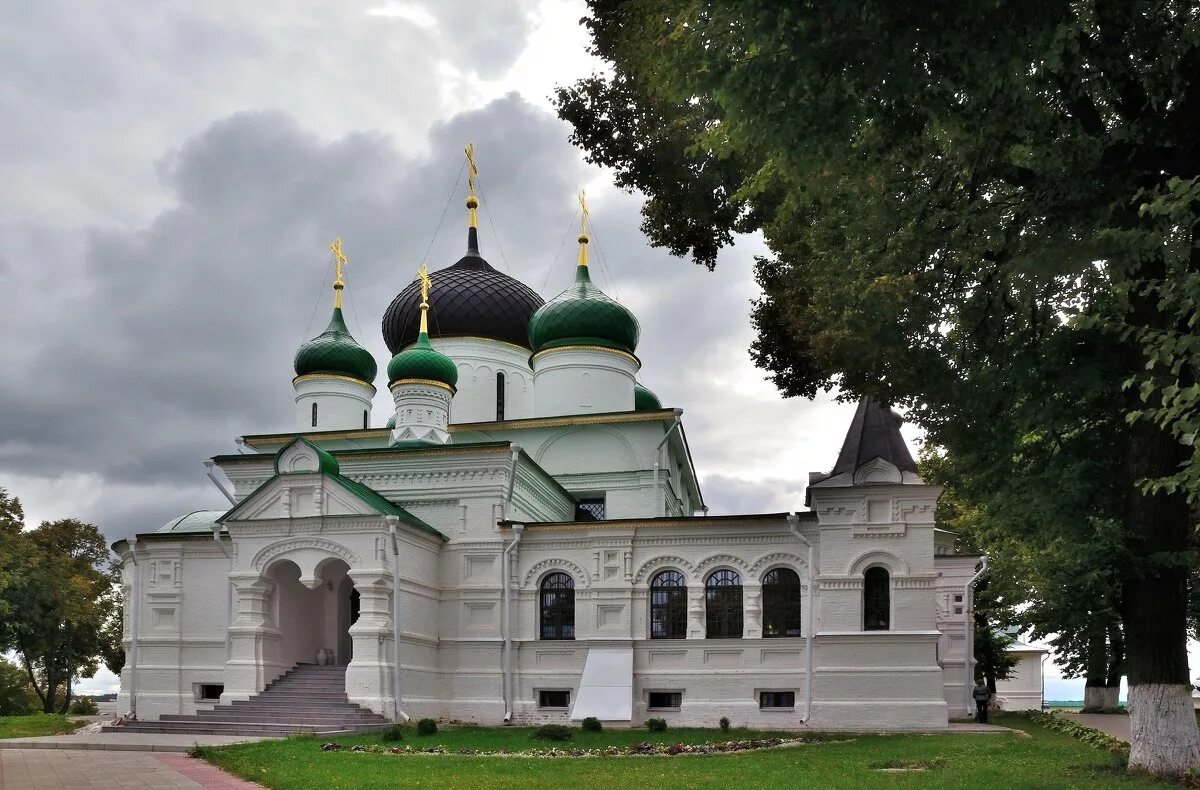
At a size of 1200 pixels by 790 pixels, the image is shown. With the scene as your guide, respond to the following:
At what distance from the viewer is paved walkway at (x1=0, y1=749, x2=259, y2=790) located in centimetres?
1158

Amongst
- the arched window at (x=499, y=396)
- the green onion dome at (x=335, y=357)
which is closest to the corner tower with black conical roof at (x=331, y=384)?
the green onion dome at (x=335, y=357)

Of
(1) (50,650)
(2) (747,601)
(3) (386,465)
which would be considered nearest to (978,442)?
(2) (747,601)

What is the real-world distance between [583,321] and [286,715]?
1203 centimetres

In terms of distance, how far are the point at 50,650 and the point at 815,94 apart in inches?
1371

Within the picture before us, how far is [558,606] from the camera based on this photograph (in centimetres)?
2186

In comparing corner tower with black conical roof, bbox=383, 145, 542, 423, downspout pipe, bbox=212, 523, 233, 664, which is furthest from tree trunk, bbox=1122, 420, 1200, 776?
corner tower with black conical roof, bbox=383, 145, 542, 423

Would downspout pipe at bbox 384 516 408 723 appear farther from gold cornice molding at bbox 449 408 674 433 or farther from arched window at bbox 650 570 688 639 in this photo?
gold cornice molding at bbox 449 408 674 433

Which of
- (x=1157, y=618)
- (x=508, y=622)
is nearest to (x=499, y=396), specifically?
(x=508, y=622)

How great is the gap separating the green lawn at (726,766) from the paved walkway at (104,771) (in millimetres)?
409

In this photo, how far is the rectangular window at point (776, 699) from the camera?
20188 millimetres

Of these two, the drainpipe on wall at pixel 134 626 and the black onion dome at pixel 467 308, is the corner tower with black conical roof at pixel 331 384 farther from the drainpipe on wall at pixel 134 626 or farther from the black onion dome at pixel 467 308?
the drainpipe on wall at pixel 134 626

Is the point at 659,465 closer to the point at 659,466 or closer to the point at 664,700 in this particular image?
the point at 659,466

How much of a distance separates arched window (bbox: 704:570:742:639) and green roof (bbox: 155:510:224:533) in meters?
10.5

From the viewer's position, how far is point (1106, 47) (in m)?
9.85
